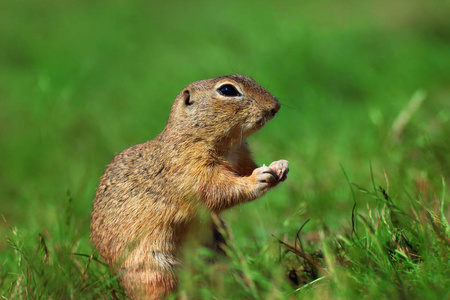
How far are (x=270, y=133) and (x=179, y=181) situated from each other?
3.67 m

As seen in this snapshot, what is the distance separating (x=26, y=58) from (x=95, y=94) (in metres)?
2.42

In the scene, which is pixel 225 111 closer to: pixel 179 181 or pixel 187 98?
pixel 187 98

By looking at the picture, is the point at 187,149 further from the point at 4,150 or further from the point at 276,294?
the point at 4,150

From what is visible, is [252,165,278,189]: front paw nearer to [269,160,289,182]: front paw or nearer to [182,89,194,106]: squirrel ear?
[269,160,289,182]: front paw

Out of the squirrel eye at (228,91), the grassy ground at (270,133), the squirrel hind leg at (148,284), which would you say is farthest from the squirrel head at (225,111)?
the squirrel hind leg at (148,284)

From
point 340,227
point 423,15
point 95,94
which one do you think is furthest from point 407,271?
point 423,15

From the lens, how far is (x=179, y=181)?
3.54 metres

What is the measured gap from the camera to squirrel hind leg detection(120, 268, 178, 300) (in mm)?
3348

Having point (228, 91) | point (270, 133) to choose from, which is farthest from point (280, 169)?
point (270, 133)

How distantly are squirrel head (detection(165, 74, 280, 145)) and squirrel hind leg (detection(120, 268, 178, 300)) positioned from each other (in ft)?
2.83

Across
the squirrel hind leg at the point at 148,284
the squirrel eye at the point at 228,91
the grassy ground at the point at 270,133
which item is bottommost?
the squirrel hind leg at the point at 148,284

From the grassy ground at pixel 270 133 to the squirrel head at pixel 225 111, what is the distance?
63cm

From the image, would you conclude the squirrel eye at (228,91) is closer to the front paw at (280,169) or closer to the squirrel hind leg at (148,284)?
the front paw at (280,169)

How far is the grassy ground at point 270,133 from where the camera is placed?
3006 millimetres
